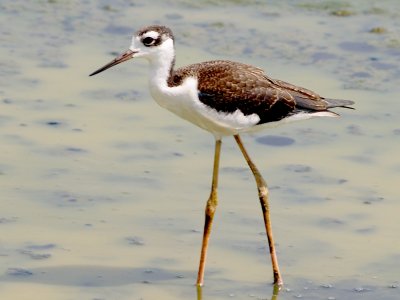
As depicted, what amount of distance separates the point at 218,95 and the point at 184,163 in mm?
2376

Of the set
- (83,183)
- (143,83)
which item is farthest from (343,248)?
(143,83)

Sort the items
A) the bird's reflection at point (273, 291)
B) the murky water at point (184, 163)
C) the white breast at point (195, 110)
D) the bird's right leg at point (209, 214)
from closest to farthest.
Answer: the white breast at point (195, 110)
the bird's reflection at point (273, 291)
the bird's right leg at point (209, 214)
the murky water at point (184, 163)

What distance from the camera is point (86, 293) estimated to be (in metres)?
9.33

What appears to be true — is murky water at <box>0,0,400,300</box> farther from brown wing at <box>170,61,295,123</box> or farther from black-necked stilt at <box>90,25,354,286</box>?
brown wing at <box>170,61,295,123</box>

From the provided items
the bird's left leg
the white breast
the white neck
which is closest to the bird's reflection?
the bird's left leg

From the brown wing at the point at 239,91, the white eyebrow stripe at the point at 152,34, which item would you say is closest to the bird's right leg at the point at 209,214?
the brown wing at the point at 239,91

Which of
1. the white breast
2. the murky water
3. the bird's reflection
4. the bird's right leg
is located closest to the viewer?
the white breast

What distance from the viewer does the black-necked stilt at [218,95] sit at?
9211mm

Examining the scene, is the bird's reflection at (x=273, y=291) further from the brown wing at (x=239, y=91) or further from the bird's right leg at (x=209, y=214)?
the brown wing at (x=239, y=91)

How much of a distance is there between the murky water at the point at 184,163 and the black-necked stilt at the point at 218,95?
1.58 ft

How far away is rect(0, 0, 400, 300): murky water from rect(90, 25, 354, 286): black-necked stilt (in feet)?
1.58

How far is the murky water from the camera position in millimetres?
9734

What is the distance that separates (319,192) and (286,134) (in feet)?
4.51

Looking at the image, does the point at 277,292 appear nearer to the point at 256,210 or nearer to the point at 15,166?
the point at 256,210
